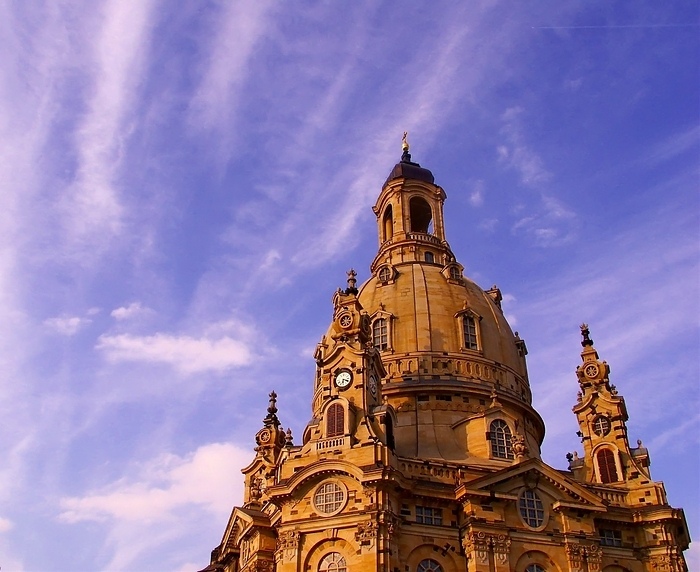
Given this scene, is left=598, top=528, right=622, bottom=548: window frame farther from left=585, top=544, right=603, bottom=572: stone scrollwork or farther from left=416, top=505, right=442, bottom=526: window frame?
left=416, top=505, right=442, bottom=526: window frame

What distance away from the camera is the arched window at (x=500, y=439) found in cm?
5481

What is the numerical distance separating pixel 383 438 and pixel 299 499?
6169 mm

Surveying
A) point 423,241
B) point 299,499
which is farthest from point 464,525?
point 423,241

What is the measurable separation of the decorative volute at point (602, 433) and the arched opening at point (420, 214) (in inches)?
863

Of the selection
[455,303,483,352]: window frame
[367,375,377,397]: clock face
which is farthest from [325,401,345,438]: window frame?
[455,303,483,352]: window frame

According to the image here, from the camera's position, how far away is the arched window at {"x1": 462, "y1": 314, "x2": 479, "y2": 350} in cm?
6231

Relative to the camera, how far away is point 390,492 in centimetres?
4747

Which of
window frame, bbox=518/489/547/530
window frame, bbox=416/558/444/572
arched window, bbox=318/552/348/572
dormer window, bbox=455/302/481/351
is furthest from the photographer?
dormer window, bbox=455/302/481/351

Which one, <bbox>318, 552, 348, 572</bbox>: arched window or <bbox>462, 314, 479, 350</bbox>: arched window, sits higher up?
<bbox>462, 314, 479, 350</bbox>: arched window

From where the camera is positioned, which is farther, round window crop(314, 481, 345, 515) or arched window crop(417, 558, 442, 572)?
round window crop(314, 481, 345, 515)

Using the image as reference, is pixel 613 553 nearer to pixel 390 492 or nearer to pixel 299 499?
pixel 390 492

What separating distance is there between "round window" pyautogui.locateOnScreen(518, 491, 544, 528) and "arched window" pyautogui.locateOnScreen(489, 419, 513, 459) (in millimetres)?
4591

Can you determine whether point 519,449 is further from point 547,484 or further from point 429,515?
point 429,515

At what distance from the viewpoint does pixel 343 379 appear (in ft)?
175
